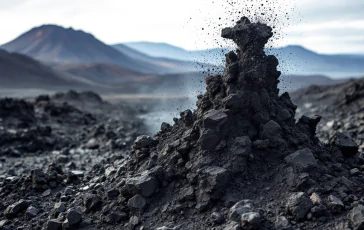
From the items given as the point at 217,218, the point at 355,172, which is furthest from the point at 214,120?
the point at 355,172

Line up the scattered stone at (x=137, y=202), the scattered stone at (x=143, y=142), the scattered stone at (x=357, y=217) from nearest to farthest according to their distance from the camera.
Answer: the scattered stone at (x=357, y=217)
the scattered stone at (x=137, y=202)
the scattered stone at (x=143, y=142)

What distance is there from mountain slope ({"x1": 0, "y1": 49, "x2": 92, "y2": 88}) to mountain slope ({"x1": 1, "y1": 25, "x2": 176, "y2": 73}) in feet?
215

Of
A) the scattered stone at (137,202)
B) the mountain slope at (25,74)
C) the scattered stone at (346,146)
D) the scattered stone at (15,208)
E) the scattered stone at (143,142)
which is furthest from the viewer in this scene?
the mountain slope at (25,74)

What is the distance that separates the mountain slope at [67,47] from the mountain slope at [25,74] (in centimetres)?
6564

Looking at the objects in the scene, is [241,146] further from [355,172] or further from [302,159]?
[355,172]

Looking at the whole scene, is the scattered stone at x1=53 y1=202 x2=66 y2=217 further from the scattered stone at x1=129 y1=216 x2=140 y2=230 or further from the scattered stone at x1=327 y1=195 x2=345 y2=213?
the scattered stone at x1=327 y1=195 x2=345 y2=213

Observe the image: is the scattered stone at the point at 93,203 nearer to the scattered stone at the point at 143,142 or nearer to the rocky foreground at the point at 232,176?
the rocky foreground at the point at 232,176

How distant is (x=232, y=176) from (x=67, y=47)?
6020 inches

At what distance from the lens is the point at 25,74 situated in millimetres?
67000

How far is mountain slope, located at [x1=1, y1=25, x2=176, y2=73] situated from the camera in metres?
143

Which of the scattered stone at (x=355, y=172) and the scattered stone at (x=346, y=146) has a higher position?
the scattered stone at (x=346, y=146)

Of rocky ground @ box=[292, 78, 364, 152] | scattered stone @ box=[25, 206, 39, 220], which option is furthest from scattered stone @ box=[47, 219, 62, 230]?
rocky ground @ box=[292, 78, 364, 152]

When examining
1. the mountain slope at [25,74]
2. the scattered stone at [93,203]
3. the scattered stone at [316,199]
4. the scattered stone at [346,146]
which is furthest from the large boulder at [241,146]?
the mountain slope at [25,74]

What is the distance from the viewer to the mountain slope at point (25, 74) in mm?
62303
